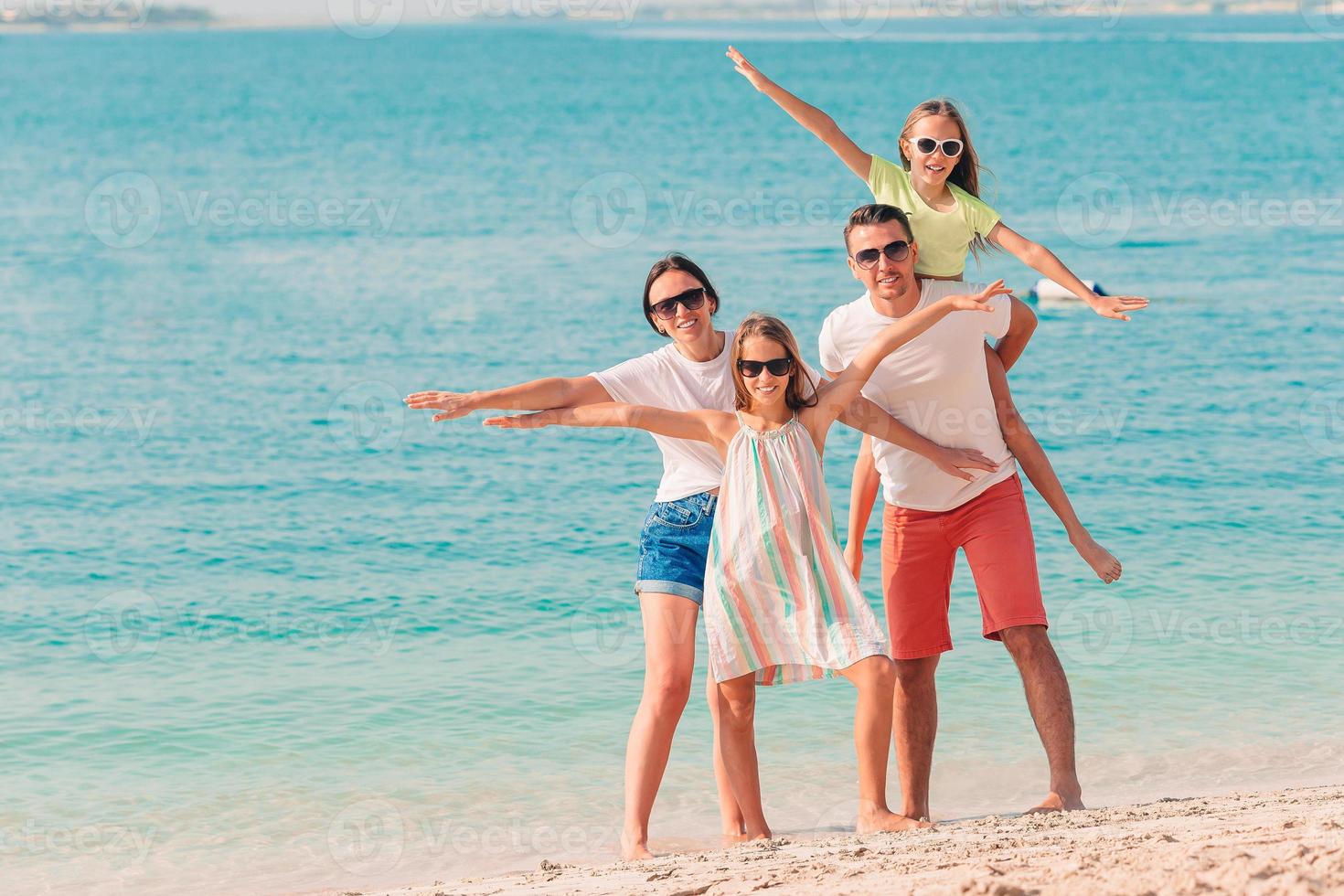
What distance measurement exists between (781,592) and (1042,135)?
4575 cm

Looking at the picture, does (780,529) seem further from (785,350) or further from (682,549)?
(785,350)

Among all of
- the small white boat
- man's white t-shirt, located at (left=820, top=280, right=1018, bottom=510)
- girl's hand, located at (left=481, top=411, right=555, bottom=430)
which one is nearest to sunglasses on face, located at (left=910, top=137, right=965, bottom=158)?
man's white t-shirt, located at (left=820, top=280, right=1018, bottom=510)

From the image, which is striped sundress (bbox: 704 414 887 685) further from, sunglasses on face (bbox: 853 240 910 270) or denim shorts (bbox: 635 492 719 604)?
sunglasses on face (bbox: 853 240 910 270)

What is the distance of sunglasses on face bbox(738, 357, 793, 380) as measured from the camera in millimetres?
4656

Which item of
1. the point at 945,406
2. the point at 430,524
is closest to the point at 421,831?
the point at 945,406

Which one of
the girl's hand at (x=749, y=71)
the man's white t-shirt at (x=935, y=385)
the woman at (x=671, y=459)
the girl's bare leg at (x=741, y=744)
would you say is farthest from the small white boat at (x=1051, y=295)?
the girl's bare leg at (x=741, y=744)

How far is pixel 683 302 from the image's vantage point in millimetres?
4801

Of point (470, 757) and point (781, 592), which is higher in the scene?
point (781, 592)

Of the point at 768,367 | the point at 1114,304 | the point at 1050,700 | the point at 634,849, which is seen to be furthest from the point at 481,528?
the point at 1114,304

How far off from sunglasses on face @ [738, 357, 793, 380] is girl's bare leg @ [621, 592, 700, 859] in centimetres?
79

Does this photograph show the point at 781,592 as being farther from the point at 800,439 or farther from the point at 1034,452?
the point at 1034,452

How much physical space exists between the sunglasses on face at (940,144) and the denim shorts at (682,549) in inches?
58.6

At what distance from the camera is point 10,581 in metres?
10.4

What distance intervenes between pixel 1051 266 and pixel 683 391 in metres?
1.41
